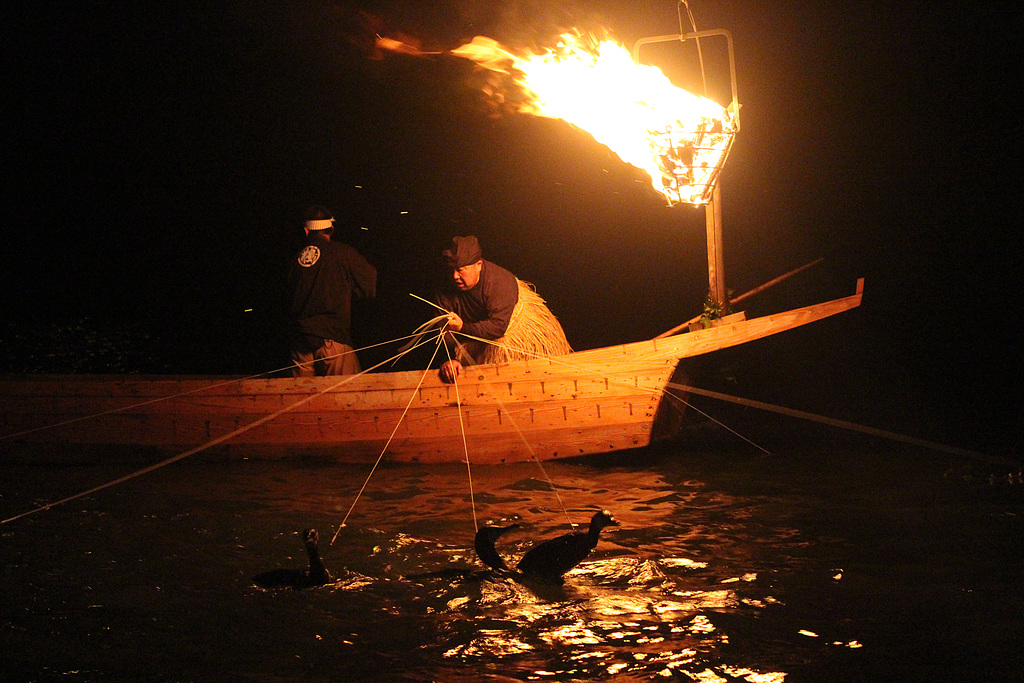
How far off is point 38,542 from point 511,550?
290 cm

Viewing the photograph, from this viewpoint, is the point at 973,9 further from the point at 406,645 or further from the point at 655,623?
the point at 406,645

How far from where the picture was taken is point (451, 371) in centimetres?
750

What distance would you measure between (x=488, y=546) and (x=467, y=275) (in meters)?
3.28

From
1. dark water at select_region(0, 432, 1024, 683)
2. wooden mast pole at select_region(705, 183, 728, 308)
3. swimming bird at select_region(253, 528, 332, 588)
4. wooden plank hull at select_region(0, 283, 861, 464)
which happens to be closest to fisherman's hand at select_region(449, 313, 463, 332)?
wooden plank hull at select_region(0, 283, 861, 464)

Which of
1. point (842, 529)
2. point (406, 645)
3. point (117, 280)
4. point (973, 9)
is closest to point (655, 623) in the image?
point (406, 645)

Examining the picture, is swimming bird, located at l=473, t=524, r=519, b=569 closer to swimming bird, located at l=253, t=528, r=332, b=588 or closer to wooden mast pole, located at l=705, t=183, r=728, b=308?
swimming bird, located at l=253, t=528, r=332, b=588

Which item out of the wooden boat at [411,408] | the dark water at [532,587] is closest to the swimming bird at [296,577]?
the dark water at [532,587]

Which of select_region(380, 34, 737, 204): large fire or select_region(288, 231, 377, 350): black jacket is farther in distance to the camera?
select_region(288, 231, 377, 350): black jacket

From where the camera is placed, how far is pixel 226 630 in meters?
4.32

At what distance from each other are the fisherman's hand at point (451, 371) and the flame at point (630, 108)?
2.15 metres

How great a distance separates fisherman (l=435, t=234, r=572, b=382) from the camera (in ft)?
25.2

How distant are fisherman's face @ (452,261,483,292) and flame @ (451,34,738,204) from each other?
1508 mm

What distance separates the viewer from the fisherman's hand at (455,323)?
7.75 meters

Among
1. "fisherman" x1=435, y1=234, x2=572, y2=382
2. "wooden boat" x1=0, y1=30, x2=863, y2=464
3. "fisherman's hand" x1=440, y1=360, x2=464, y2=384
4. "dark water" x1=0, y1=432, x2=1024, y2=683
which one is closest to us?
"dark water" x1=0, y1=432, x2=1024, y2=683
